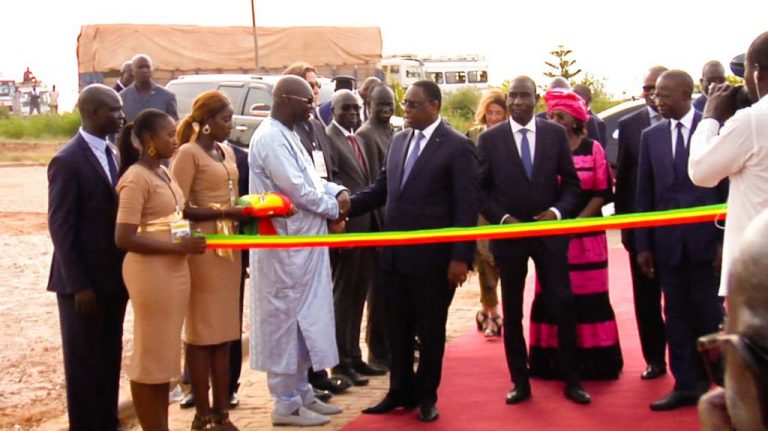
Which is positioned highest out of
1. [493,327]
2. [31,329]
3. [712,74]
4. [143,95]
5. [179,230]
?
[143,95]

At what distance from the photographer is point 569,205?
742cm

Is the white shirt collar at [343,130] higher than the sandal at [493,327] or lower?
higher

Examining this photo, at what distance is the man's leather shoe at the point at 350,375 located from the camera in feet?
26.7

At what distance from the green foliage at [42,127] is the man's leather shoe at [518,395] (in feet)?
115

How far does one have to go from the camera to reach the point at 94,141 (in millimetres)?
6117

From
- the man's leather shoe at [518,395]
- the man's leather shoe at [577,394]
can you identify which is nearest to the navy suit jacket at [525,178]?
the man's leather shoe at [518,395]

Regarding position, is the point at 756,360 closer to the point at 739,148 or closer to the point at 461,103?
the point at 739,148

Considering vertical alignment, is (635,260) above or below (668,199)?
below

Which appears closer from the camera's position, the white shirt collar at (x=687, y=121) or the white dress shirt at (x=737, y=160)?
the white dress shirt at (x=737, y=160)

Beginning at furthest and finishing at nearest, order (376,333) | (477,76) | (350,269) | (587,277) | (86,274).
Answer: (477,76) < (376,333) < (350,269) < (587,277) < (86,274)

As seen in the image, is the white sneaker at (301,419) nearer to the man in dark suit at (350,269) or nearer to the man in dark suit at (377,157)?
the man in dark suit at (350,269)

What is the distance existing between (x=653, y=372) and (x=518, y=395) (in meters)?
1.11

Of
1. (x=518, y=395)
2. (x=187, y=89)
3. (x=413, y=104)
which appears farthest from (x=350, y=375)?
(x=187, y=89)

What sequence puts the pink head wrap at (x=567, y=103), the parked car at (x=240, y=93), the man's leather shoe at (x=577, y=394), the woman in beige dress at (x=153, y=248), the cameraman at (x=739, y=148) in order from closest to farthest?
the cameraman at (x=739, y=148) → the woman in beige dress at (x=153, y=248) → the man's leather shoe at (x=577, y=394) → the pink head wrap at (x=567, y=103) → the parked car at (x=240, y=93)
